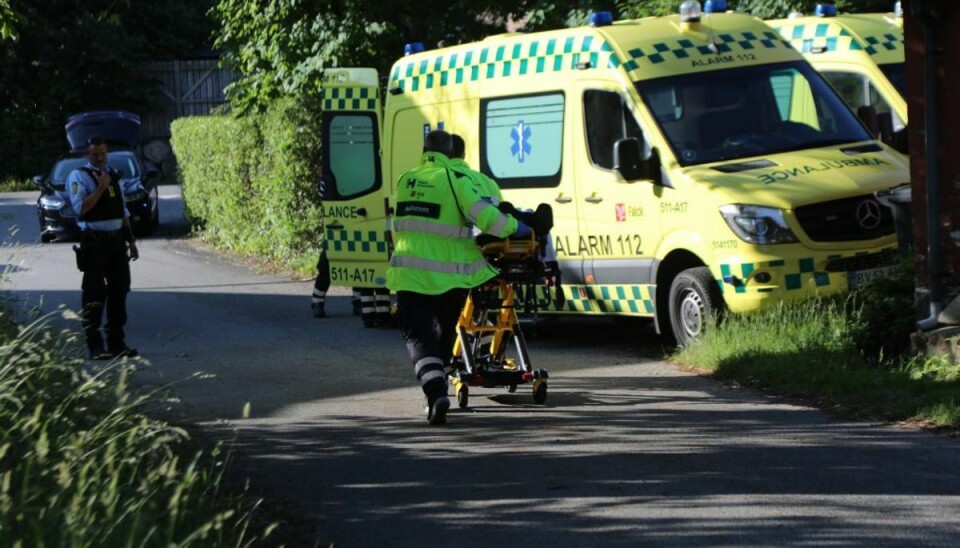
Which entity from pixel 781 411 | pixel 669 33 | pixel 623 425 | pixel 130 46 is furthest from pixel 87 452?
pixel 130 46

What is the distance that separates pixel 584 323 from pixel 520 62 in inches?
109

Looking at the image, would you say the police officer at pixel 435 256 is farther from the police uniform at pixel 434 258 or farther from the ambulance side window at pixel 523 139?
the ambulance side window at pixel 523 139

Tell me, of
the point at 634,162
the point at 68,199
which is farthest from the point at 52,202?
the point at 634,162

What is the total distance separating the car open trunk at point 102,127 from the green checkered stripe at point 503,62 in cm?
2645

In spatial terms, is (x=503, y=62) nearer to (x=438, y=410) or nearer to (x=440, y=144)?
(x=440, y=144)

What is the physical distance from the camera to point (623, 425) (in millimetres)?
9266

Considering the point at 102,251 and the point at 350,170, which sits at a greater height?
the point at 350,170

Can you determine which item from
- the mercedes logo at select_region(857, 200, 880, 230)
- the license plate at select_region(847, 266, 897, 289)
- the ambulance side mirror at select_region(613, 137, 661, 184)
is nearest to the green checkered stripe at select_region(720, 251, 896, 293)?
the license plate at select_region(847, 266, 897, 289)

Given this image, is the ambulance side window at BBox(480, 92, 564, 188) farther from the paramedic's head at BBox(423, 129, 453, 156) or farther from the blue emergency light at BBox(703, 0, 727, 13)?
the paramedic's head at BBox(423, 129, 453, 156)

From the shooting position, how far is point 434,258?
9547mm

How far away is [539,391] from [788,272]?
7.71 feet

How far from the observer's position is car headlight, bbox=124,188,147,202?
89.7 feet

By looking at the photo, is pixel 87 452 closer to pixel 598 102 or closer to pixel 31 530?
pixel 31 530

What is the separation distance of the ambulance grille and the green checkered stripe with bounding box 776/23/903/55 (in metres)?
3.61
